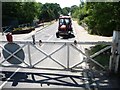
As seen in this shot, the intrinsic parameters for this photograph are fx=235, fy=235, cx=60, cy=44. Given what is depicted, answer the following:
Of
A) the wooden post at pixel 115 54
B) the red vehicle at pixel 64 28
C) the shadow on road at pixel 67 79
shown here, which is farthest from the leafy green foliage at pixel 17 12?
the wooden post at pixel 115 54

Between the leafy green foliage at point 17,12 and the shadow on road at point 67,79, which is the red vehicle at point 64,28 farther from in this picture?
the shadow on road at point 67,79

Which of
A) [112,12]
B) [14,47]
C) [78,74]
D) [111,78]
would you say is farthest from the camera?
[112,12]

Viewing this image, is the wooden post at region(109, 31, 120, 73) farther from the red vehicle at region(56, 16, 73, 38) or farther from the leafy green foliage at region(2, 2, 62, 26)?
the leafy green foliage at region(2, 2, 62, 26)

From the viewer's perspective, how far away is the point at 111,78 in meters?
9.47

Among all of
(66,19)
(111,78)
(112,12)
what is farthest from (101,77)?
(66,19)

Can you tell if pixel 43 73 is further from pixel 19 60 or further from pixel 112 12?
pixel 112 12

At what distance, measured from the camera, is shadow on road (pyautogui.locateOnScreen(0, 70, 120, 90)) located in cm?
875

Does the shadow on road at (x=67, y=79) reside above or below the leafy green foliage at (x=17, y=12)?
below

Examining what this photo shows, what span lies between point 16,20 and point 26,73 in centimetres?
3607

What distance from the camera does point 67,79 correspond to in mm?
9453

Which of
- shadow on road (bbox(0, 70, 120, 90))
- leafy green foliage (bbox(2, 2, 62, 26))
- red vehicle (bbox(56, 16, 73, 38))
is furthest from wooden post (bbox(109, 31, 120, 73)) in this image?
leafy green foliage (bbox(2, 2, 62, 26))

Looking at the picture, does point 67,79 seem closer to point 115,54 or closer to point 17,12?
point 115,54

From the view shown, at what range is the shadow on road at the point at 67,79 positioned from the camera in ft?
28.7

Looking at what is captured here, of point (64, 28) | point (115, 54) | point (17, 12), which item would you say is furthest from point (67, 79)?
point (17, 12)
